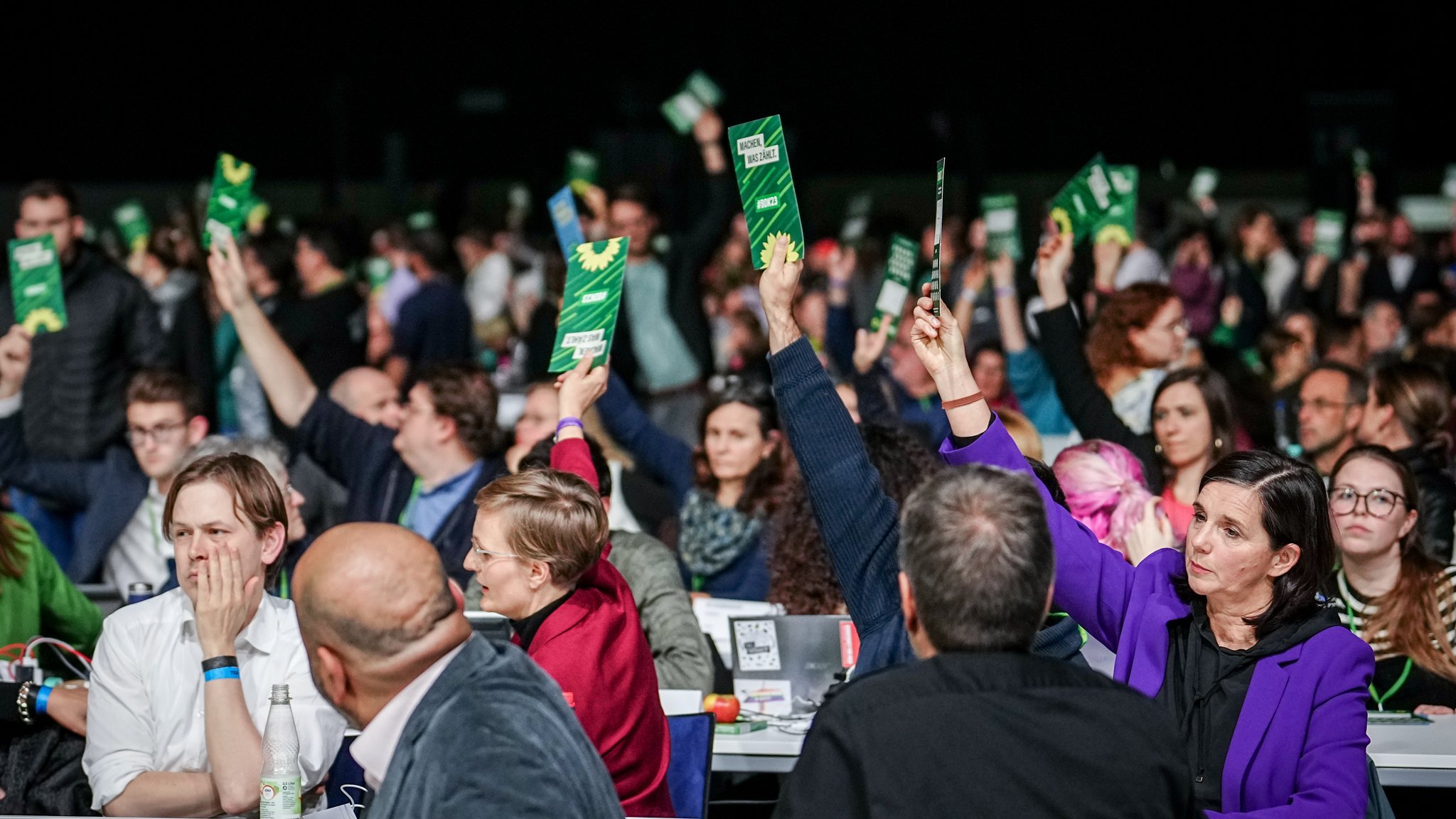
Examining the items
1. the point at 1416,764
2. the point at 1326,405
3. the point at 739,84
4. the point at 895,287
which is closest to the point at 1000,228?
the point at 895,287

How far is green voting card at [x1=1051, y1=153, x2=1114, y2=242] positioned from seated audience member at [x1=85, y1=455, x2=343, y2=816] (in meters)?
2.94

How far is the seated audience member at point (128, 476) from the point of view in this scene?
491 centimetres

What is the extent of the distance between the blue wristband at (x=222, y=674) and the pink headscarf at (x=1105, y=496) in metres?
2.05

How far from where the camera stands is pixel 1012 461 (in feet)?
8.65

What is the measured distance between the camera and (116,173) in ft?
51.4

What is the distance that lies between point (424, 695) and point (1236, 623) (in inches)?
59.7

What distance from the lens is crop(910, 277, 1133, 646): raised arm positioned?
269cm

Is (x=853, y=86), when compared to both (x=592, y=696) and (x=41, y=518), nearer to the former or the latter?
(x=41, y=518)

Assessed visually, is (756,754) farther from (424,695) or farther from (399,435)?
(399,435)

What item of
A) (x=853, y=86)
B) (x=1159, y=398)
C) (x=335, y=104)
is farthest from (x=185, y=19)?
(x=1159, y=398)

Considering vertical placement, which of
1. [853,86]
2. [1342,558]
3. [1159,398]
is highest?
[853,86]

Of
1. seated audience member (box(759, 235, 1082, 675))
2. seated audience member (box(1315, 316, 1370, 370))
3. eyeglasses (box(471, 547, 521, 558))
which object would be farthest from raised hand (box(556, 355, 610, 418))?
seated audience member (box(1315, 316, 1370, 370))

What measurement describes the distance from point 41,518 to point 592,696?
355 centimetres

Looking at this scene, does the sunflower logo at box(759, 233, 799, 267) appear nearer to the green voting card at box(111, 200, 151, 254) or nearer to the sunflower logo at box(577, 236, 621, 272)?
the sunflower logo at box(577, 236, 621, 272)
